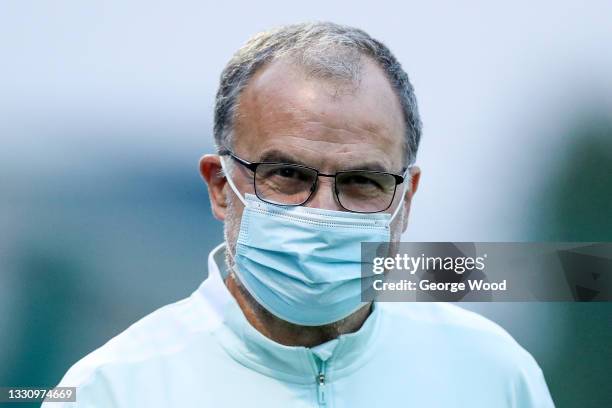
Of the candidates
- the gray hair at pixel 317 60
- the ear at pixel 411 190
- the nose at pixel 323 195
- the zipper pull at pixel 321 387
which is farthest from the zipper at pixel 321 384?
the gray hair at pixel 317 60

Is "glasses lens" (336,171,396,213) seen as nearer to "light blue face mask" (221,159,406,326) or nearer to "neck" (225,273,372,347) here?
"light blue face mask" (221,159,406,326)

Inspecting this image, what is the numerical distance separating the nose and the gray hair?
32cm

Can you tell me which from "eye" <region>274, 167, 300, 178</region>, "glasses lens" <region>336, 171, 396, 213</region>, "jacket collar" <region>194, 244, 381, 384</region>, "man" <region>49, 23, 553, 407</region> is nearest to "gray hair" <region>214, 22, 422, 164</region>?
"man" <region>49, 23, 553, 407</region>

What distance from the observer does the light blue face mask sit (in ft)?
7.60

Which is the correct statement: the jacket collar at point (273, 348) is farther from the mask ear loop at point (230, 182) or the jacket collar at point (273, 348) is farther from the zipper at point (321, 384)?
the mask ear loop at point (230, 182)

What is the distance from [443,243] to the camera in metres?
3.04

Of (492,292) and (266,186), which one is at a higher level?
(266,186)

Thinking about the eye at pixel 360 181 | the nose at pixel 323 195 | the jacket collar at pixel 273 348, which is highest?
the eye at pixel 360 181

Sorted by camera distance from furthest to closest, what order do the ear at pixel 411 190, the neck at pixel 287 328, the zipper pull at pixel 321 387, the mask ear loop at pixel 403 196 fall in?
the ear at pixel 411 190, the mask ear loop at pixel 403 196, the neck at pixel 287 328, the zipper pull at pixel 321 387

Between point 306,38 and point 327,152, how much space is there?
Answer: 1.38ft

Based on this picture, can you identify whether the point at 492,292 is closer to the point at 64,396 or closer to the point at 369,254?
the point at 369,254

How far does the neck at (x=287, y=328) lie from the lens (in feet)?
7.82

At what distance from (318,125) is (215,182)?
49cm

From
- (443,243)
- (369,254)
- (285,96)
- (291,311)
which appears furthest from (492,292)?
(285,96)
